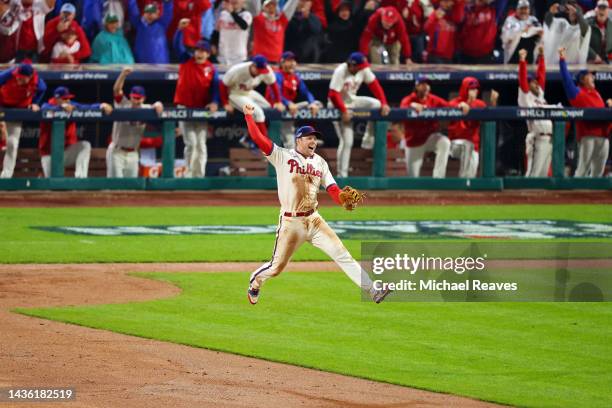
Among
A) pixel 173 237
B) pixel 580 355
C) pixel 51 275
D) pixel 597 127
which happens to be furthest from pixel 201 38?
pixel 580 355

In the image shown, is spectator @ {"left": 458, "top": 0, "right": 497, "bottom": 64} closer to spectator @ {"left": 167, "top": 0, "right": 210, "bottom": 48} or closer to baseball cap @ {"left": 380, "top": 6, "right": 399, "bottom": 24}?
baseball cap @ {"left": 380, "top": 6, "right": 399, "bottom": 24}

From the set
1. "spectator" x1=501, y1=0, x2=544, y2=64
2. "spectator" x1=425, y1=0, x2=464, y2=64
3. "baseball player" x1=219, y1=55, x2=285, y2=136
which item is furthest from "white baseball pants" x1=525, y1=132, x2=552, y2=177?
"baseball player" x1=219, y1=55, x2=285, y2=136

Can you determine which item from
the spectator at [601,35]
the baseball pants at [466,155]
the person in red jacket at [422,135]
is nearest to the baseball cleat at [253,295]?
the person in red jacket at [422,135]

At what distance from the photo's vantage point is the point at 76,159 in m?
20.0

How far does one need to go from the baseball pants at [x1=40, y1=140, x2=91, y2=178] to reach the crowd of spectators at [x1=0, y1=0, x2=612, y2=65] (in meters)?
1.77

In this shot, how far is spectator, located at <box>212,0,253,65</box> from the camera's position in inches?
815

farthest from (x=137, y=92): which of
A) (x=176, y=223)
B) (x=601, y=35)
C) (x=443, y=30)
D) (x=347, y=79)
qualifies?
(x=601, y=35)

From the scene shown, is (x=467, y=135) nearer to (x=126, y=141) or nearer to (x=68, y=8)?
(x=126, y=141)

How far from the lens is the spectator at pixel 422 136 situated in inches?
819

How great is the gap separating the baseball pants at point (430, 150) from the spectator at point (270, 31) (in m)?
2.74

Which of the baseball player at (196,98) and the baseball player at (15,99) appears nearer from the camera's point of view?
the baseball player at (15,99)

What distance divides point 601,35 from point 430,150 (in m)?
4.38

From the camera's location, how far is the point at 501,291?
12688mm

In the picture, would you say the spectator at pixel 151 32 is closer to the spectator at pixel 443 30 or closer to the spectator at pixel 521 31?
the spectator at pixel 443 30
